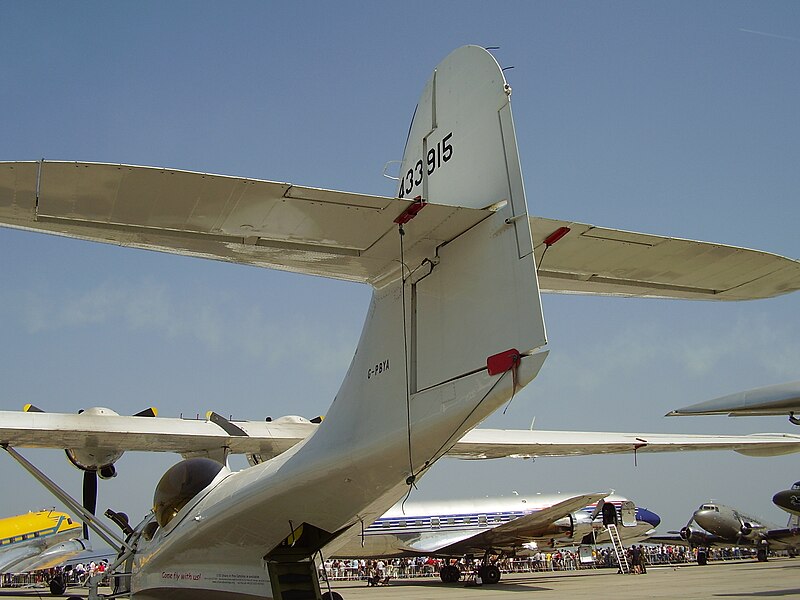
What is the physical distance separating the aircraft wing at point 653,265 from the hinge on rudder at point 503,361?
125cm

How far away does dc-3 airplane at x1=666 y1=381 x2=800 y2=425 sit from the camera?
378 inches

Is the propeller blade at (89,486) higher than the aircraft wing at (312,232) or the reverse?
the reverse

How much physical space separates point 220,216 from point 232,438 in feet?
22.4

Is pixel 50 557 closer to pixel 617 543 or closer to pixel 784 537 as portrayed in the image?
pixel 617 543

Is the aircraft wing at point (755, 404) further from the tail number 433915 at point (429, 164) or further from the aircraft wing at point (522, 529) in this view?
the aircraft wing at point (522, 529)

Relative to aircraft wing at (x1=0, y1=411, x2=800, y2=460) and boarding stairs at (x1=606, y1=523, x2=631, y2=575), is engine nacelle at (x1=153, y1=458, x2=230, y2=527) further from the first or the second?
boarding stairs at (x1=606, y1=523, x2=631, y2=575)

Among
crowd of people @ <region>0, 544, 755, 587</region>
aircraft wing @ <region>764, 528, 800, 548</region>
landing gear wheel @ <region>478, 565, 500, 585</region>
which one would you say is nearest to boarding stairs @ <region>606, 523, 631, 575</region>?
landing gear wheel @ <region>478, 565, 500, 585</region>

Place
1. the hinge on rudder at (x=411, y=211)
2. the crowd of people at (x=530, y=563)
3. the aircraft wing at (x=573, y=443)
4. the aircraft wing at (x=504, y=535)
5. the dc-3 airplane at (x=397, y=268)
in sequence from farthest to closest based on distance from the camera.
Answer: the crowd of people at (x=530, y=563)
the aircraft wing at (x=504, y=535)
the aircraft wing at (x=573, y=443)
the hinge on rudder at (x=411, y=211)
the dc-3 airplane at (x=397, y=268)

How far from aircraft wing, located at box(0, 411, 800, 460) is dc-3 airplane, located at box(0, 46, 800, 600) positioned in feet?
11.5

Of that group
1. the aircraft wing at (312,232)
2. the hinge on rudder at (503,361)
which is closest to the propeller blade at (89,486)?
the aircraft wing at (312,232)

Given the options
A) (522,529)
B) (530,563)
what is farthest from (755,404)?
(530,563)

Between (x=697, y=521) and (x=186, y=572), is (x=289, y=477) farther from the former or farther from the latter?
(x=697, y=521)

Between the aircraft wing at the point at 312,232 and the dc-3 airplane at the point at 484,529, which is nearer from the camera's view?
the aircraft wing at the point at 312,232

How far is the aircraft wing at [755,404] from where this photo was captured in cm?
961
